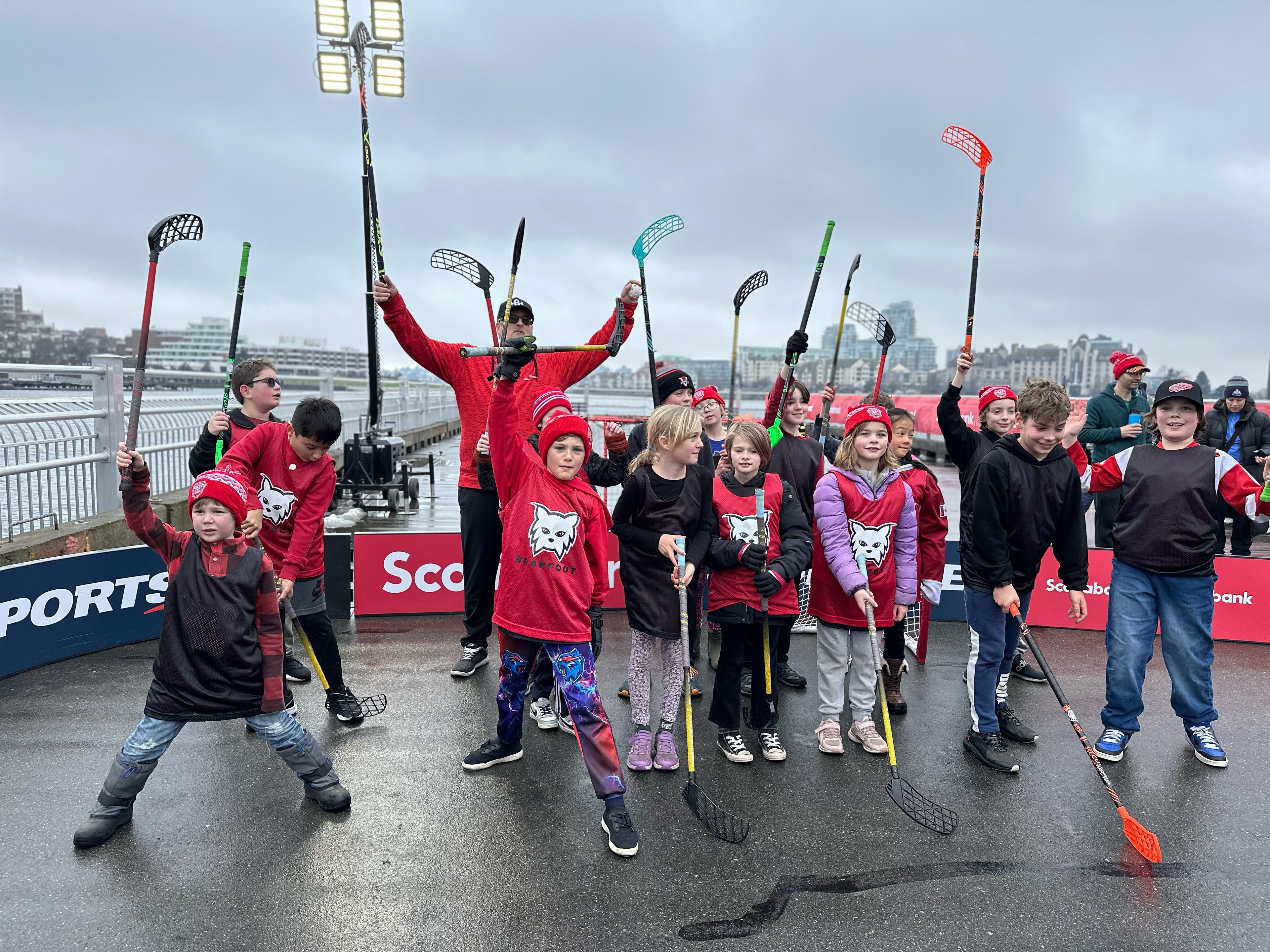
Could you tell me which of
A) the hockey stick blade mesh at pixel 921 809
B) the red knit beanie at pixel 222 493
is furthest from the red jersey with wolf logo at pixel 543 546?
the hockey stick blade mesh at pixel 921 809

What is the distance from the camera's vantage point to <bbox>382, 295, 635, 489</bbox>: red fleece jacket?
183 inches

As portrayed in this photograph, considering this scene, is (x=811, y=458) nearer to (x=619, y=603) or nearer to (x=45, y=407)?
(x=619, y=603)

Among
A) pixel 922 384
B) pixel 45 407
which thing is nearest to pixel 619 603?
pixel 45 407

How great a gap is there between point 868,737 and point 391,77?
875cm

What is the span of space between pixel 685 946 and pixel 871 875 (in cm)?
89

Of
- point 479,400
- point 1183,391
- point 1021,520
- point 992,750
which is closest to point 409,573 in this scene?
point 479,400

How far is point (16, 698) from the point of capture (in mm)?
4559

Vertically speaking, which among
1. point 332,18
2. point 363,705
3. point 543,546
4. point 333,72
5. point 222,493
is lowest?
point 363,705

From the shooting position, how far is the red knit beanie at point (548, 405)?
11.9 ft

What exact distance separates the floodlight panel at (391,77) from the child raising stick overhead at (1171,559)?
8401 millimetres

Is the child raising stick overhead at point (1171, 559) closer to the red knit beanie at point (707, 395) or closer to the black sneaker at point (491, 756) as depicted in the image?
the red knit beanie at point (707, 395)

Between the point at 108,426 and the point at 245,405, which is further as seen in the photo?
the point at 108,426

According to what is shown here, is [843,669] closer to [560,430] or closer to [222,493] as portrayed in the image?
[560,430]

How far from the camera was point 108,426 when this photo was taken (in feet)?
21.9
